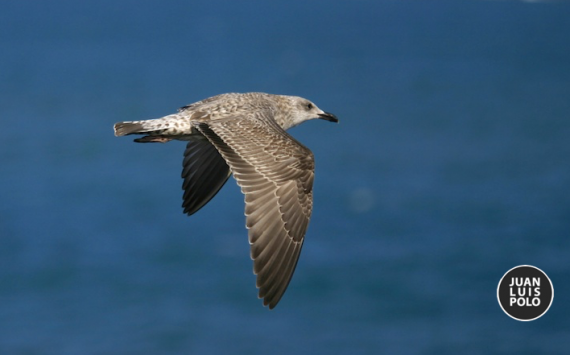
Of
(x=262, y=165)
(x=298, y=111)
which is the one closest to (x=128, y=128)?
(x=262, y=165)

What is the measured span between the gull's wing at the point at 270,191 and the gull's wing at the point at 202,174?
0.92m

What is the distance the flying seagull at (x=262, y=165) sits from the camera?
777cm

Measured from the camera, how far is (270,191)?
26.1 feet

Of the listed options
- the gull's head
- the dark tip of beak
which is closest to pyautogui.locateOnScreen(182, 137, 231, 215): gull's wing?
the gull's head

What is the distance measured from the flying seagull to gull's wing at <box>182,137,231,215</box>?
1.28ft

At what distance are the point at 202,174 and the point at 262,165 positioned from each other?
1.40 metres

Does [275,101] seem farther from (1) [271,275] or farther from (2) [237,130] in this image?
(1) [271,275]

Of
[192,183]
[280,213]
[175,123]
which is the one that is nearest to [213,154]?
[192,183]

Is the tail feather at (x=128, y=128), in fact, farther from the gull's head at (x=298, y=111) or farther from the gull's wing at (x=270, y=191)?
the gull's head at (x=298, y=111)

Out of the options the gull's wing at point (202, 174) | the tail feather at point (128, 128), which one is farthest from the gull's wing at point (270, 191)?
the gull's wing at point (202, 174)

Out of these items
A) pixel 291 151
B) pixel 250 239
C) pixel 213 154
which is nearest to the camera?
pixel 250 239

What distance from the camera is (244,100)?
909cm

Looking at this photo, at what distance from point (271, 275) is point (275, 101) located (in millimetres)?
2130

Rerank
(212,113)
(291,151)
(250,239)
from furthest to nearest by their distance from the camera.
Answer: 1. (212,113)
2. (291,151)
3. (250,239)
